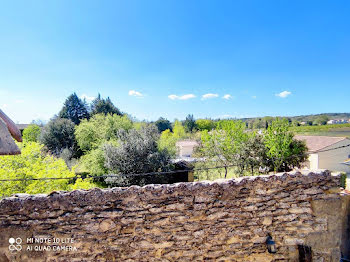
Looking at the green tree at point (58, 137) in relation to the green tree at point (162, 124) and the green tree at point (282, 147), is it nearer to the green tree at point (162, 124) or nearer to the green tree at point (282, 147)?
the green tree at point (282, 147)

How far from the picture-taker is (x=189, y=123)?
154 feet

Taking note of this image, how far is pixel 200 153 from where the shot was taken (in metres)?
14.5

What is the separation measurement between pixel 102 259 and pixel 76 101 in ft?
90.9

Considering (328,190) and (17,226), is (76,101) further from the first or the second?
(328,190)

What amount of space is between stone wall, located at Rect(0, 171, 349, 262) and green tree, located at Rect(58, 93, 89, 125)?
26.2 metres

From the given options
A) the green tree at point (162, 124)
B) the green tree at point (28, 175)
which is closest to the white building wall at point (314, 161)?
the green tree at point (28, 175)

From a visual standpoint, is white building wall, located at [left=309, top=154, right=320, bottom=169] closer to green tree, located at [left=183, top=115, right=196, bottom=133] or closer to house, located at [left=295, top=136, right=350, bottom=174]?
house, located at [left=295, top=136, right=350, bottom=174]

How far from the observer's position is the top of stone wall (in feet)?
8.38

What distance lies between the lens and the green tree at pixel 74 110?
84.4ft

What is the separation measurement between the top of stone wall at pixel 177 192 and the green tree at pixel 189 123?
4275 centimetres

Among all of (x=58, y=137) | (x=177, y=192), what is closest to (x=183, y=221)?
(x=177, y=192)

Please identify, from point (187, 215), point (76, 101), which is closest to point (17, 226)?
point (187, 215)

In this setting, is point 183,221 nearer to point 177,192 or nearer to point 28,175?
point 177,192

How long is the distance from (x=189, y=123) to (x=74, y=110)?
27.1 meters
